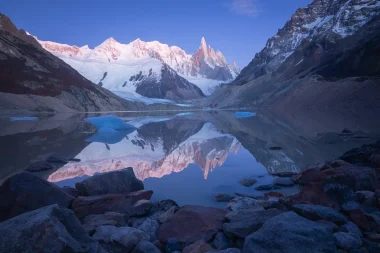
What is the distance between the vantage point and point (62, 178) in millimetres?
9758

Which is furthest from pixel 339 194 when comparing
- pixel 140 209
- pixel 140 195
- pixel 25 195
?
pixel 25 195

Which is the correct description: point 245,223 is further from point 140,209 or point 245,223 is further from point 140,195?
point 140,195

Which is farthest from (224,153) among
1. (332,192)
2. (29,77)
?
(29,77)

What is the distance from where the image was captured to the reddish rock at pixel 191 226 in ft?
16.2

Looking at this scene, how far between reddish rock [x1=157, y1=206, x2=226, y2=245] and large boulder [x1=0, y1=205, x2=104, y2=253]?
1.83m

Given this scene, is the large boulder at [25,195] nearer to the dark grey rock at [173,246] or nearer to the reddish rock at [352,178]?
→ the dark grey rock at [173,246]

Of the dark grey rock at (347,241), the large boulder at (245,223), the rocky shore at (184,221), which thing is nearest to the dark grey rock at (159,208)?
the rocky shore at (184,221)

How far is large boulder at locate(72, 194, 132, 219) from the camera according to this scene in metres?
6.00

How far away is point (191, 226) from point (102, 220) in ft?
5.52

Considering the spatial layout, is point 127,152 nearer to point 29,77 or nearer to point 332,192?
point 332,192

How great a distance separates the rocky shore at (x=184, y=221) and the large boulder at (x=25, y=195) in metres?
0.02

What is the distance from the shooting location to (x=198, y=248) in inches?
173

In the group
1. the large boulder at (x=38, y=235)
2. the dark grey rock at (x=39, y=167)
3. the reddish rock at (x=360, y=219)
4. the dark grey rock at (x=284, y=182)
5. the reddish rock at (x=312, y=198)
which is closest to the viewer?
the large boulder at (x=38, y=235)

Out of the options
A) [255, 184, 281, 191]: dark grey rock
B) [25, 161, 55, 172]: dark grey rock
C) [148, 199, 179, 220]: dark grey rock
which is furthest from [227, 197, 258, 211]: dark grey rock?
→ [25, 161, 55, 172]: dark grey rock
